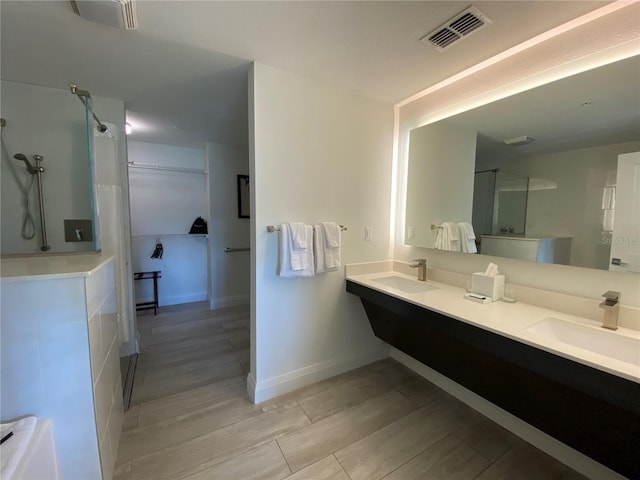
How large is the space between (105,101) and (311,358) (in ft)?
9.13

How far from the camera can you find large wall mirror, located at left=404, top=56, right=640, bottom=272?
127cm

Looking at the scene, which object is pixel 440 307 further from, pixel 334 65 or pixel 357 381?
pixel 334 65

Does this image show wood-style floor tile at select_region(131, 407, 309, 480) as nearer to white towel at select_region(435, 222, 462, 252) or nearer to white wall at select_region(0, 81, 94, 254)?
white towel at select_region(435, 222, 462, 252)

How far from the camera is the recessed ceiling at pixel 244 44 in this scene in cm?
125

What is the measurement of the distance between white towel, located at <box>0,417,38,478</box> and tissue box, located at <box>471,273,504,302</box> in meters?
2.25

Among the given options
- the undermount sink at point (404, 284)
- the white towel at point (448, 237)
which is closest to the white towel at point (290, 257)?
the undermount sink at point (404, 284)

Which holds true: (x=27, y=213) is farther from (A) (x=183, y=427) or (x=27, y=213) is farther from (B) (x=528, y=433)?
(B) (x=528, y=433)

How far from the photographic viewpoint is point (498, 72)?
1678mm

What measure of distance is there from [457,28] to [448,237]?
1296 mm

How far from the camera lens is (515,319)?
53.3 inches

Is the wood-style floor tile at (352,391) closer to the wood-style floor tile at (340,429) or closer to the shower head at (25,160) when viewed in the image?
the wood-style floor tile at (340,429)

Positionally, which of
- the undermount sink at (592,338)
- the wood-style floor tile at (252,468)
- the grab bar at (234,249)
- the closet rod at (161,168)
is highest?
the closet rod at (161,168)

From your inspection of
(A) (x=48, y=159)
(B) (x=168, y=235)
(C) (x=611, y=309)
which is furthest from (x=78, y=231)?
(C) (x=611, y=309)

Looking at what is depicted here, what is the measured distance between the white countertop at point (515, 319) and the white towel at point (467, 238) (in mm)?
302
